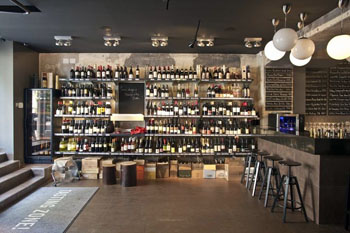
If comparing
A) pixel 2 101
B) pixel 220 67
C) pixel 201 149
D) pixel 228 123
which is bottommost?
pixel 201 149

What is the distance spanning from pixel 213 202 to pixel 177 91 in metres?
3.11

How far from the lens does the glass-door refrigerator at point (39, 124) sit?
6.69 meters

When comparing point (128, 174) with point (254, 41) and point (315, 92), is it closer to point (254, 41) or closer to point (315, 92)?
point (254, 41)

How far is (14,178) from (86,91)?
2518 millimetres

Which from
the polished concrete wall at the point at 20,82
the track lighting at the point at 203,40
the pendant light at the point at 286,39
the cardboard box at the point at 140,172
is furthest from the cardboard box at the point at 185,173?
the pendant light at the point at 286,39

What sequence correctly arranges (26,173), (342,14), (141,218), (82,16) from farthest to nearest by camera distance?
(26,173)
(82,16)
(141,218)
(342,14)

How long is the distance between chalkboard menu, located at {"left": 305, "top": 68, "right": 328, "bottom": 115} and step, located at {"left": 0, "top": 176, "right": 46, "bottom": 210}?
6.50 meters

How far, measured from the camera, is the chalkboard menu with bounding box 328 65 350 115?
7195 millimetres

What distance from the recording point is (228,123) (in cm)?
698

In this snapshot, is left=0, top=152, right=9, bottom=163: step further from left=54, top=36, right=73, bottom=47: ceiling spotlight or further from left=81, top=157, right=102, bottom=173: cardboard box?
left=54, top=36, right=73, bottom=47: ceiling spotlight

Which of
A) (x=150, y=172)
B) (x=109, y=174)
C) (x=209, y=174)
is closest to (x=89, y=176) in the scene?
(x=109, y=174)

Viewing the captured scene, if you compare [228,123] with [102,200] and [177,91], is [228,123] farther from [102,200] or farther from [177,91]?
[102,200]

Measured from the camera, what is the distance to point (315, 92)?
7.17 m

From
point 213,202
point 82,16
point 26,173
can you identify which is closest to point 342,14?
point 213,202
